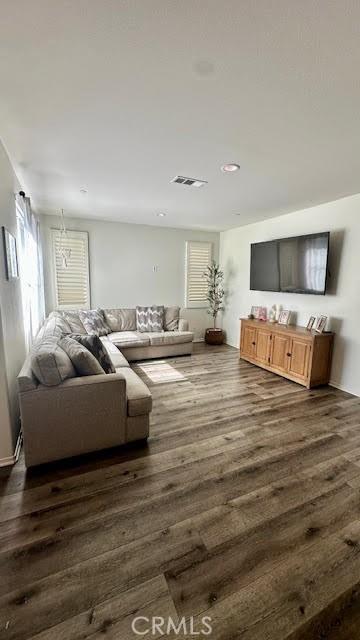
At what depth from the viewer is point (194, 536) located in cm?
159

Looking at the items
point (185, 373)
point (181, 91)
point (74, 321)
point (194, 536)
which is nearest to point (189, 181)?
point (181, 91)

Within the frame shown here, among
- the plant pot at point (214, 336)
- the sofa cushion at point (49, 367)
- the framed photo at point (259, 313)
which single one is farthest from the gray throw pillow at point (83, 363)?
the plant pot at point (214, 336)

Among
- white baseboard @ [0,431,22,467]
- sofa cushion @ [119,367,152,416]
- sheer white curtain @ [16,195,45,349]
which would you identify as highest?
sheer white curtain @ [16,195,45,349]

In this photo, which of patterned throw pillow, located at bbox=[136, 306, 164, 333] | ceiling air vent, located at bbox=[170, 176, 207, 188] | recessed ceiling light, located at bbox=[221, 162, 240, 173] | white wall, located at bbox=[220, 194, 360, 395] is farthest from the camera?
patterned throw pillow, located at bbox=[136, 306, 164, 333]

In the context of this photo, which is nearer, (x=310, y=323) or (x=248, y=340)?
(x=310, y=323)

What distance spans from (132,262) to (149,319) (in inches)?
49.7

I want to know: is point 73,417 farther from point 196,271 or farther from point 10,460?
point 196,271

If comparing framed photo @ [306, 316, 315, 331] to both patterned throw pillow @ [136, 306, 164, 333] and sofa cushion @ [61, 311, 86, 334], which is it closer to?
patterned throw pillow @ [136, 306, 164, 333]

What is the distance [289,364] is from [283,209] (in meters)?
2.36

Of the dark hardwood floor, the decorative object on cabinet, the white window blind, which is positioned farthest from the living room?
the white window blind

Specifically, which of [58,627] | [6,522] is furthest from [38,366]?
[58,627]

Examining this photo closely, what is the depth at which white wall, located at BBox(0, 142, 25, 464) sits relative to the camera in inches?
82.9

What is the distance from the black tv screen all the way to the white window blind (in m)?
3.17

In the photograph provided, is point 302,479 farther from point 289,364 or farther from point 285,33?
point 285,33
